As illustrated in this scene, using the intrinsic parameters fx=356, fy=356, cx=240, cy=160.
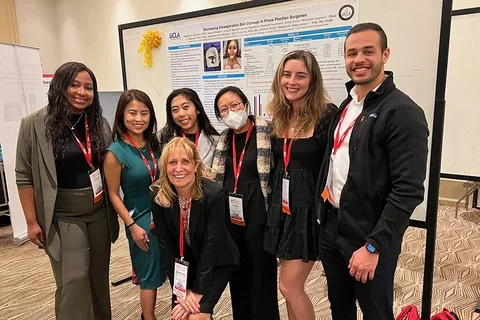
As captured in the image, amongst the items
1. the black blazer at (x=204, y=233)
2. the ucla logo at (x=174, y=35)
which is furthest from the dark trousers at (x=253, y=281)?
the ucla logo at (x=174, y=35)

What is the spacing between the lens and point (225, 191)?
6.23 feet

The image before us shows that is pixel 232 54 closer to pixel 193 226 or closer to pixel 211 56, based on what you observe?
pixel 211 56

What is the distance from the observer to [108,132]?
2.06 m

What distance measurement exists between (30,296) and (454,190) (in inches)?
190

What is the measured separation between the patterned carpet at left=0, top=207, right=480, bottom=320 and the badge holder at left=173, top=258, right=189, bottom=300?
818 mm

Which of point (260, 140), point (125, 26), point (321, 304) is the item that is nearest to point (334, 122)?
point (260, 140)

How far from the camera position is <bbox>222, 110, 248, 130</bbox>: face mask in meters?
1.84

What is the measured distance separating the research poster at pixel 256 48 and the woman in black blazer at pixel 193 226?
873mm

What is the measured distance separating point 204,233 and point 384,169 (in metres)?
0.90

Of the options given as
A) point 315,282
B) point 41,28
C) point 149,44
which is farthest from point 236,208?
point 41,28

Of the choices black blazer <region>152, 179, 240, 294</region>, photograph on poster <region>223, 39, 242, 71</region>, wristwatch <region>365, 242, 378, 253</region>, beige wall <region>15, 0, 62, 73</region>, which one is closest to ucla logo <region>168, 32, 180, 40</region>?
photograph on poster <region>223, 39, 242, 71</region>

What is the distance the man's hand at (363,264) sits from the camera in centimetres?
134

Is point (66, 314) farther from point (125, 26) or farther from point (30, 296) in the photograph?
point (125, 26)

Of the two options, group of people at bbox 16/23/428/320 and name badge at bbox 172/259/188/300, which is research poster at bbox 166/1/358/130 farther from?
name badge at bbox 172/259/188/300
